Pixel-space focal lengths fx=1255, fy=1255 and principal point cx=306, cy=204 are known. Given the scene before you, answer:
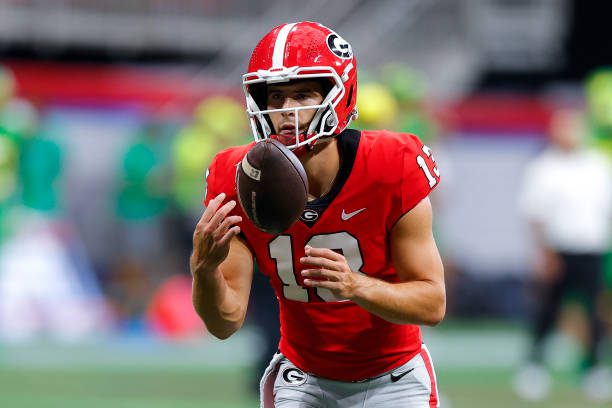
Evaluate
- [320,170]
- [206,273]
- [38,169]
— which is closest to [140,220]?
[38,169]

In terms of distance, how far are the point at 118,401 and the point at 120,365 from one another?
6.08 feet

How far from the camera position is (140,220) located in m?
12.8

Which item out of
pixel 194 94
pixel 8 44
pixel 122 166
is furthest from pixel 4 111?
pixel 8 44

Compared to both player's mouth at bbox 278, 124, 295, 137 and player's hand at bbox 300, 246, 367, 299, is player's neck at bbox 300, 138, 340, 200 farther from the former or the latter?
player's hand at bbox 300, 246, 367, 299

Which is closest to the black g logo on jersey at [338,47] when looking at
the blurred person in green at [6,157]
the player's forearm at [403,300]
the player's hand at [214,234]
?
the player's hand at [214,234]

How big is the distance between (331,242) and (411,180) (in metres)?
0.30

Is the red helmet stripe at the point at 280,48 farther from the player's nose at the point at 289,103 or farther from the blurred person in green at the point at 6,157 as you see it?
the blurred person in green at the point at 6,157

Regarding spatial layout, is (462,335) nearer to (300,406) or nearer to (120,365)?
(120,365)

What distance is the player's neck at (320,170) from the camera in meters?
3.81

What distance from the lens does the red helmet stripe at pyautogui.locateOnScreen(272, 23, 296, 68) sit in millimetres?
3654

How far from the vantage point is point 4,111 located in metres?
11.5

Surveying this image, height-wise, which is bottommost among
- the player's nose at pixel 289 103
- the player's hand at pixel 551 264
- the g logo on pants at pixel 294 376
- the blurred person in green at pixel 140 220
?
the blurred person in green at pixel 140 220

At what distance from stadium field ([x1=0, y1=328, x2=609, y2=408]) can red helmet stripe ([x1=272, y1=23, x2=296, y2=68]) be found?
4.26 meters

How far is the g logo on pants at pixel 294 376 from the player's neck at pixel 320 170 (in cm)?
57
